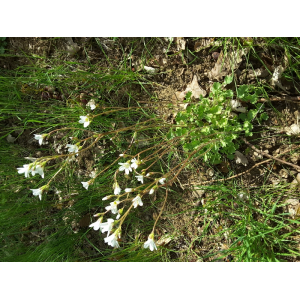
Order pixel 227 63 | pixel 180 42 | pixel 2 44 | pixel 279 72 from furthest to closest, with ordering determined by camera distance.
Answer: pixel 2 44, pixel 180 42, pixel 227 63, pixel 279 72

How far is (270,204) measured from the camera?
2.22 meters

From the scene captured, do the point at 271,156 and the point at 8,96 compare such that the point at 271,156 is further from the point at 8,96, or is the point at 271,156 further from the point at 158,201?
the point at 8,96

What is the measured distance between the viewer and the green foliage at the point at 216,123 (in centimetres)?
199

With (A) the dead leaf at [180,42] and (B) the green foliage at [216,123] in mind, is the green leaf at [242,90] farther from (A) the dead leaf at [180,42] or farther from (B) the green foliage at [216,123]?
(A) the dead leaf at [180,42]

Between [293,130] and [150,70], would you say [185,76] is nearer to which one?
[150,70]

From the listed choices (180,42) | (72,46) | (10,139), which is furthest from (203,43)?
(10,139)

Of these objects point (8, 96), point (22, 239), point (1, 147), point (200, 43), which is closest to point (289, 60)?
point (200, 43)

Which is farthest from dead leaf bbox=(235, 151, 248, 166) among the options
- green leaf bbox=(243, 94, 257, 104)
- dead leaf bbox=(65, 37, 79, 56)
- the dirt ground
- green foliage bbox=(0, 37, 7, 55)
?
green foliage bbox=(0, 37, 7, 55)

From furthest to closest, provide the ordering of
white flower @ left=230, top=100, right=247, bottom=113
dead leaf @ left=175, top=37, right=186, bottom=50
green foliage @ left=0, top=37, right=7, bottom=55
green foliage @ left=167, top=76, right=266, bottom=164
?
green foliage @ left=0, top=37, right=7, bottom=55 → dead leaf @ left=175, top=37, right=186, bottom=50 → white flower @ left=230, top=100, right=247, bottom=113 → green foliage @ left=167, top=76, right=266, bottom=164

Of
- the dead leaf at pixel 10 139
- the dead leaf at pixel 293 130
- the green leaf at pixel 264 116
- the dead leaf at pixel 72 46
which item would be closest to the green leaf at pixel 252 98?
the green leaf at pixel 264 116

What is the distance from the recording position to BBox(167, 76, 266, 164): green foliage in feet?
6.54

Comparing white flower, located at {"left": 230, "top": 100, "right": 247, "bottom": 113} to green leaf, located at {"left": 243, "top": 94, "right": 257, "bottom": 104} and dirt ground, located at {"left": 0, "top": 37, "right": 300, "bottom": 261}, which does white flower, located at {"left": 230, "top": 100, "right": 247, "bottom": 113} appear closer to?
green leaf, located at {"left": 243, "top": 94, "right": 257, "bottom": 104}

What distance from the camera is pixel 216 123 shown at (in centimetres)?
202

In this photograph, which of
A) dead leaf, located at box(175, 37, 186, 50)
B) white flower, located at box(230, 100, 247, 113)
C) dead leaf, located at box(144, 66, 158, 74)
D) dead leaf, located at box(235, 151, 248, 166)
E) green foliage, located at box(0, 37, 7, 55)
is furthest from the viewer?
green foliage, located at box(0, 37, 7, 55)
